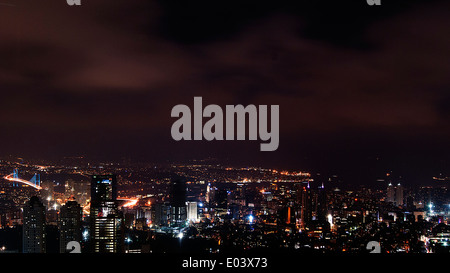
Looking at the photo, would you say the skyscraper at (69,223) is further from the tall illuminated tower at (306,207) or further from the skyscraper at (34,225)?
the tall illuminated tower at (306,207)

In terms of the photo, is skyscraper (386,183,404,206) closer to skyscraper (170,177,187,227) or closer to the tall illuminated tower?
the tall illuminated tower

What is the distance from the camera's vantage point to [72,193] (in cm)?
577

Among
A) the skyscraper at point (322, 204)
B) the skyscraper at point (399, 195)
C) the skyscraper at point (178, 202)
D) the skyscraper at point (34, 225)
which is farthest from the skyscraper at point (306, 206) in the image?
the skyscraper at point (34, 225)

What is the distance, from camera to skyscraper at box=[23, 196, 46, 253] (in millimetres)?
4996

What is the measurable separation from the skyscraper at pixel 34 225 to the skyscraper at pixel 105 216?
1.95ft

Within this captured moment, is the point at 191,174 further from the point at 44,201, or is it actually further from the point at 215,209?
the point at 44,201

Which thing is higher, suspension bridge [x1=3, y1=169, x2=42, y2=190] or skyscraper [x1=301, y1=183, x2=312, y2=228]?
suspension bridge [x1=3, y1=169, x2=42, y2=190]

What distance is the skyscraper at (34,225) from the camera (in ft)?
16.4

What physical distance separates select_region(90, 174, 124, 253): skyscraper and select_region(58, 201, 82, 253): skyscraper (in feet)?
0.64

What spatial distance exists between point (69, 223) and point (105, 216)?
1.73 feet

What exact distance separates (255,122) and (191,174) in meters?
2.87

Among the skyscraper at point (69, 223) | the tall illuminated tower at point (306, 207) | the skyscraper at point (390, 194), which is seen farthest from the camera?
the skyscraper at point (390, 194)

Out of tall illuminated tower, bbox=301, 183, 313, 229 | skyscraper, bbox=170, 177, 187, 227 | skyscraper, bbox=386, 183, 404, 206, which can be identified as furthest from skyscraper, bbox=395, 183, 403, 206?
skyscraper, bbox=170, 177, 187, 227
